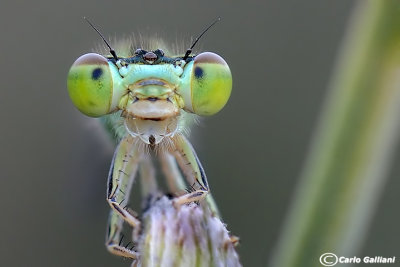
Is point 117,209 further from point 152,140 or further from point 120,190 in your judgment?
point 152,140

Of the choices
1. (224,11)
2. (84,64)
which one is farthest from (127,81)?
(224,11)

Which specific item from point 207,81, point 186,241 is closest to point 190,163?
point 207,81

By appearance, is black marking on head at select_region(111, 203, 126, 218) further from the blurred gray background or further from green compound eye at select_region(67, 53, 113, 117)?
the blurred gray background

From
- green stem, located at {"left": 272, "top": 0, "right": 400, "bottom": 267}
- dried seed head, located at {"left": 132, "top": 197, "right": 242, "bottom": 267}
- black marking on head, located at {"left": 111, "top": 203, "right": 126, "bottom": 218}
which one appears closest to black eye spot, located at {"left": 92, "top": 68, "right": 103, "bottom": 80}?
black marking on head, located at {"left": 111, "top": 203, "right": 126, "bottom": 218}

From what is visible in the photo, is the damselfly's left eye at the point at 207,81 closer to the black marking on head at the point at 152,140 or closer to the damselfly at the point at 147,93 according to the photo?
the damselfly at the point at 147,93

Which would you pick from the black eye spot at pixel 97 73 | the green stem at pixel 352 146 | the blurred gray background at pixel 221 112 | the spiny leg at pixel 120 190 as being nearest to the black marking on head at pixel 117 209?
the spiny leg at pixel 120 190

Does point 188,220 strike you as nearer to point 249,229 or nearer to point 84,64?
point 84,64

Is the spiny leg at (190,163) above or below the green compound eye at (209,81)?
below

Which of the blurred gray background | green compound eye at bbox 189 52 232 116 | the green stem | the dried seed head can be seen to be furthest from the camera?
the blurred gray background
